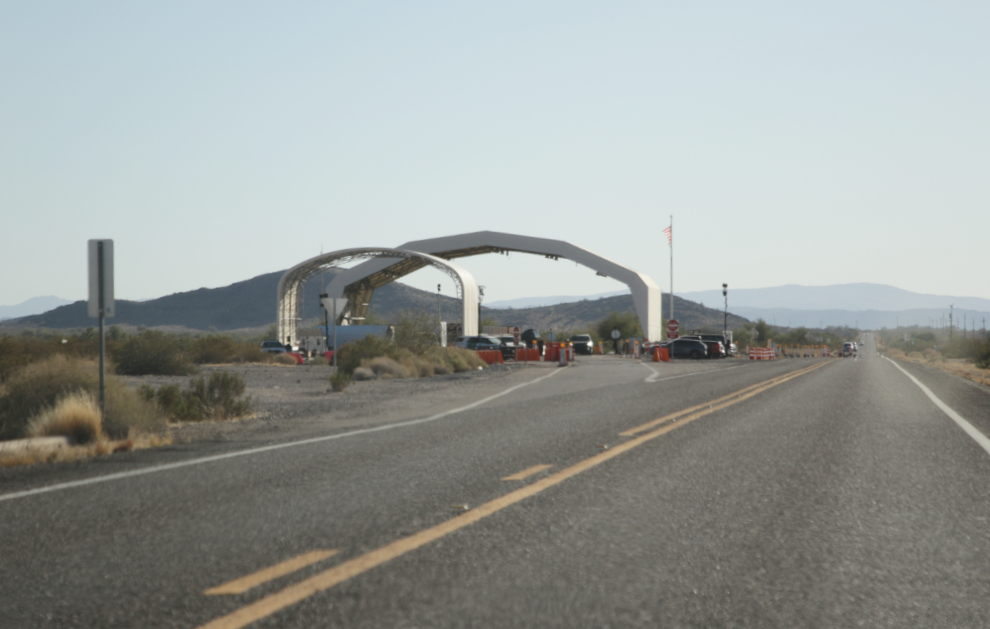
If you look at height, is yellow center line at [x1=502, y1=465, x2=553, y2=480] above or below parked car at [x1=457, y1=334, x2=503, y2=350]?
below

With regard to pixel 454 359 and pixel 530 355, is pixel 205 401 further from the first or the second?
pixel 530 355

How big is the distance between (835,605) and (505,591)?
1.59 m

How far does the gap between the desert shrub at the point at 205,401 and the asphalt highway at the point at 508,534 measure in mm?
4392

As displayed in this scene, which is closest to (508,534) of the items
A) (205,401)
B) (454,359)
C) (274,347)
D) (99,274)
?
(99,274)

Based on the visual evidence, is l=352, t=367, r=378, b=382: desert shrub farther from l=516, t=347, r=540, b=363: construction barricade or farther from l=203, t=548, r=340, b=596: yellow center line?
l=203, t=548, r=340, b=596: yellow center line

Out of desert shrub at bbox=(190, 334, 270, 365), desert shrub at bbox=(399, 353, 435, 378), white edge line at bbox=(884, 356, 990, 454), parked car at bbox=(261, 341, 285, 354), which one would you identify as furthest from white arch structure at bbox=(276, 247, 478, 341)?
white edge line at bbox=(884, 356, 990, 454)

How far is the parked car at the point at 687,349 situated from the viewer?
56.5 m

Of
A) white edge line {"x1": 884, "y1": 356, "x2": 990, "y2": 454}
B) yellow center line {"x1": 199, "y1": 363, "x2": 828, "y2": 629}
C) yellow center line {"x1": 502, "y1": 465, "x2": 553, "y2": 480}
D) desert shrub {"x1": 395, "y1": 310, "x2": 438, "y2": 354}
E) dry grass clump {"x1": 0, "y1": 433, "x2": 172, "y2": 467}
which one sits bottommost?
white edge line {"x1": 884, "y1": 356, "x2": 990, "y2": 454}

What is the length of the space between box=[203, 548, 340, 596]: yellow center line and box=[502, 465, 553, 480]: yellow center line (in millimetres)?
2880

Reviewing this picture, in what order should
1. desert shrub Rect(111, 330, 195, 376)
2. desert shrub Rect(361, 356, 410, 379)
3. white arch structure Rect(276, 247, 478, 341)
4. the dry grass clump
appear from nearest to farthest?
1. the dry grass clump
2. desert shrub Rect(111, 330, 195, 376)
3. desert shrub Rect(361, 356, 410, 379)
4. white arch structure Rect(276, 247, 478, 341)

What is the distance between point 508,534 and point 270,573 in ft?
5.21

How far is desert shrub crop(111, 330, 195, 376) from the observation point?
94.8 ft

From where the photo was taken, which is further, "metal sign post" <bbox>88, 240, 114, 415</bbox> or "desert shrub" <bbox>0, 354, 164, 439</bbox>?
"metal sign post" <bbox>88, 240, 114, 415</bbox>

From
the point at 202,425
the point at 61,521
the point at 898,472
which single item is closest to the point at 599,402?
the point at 202,425
